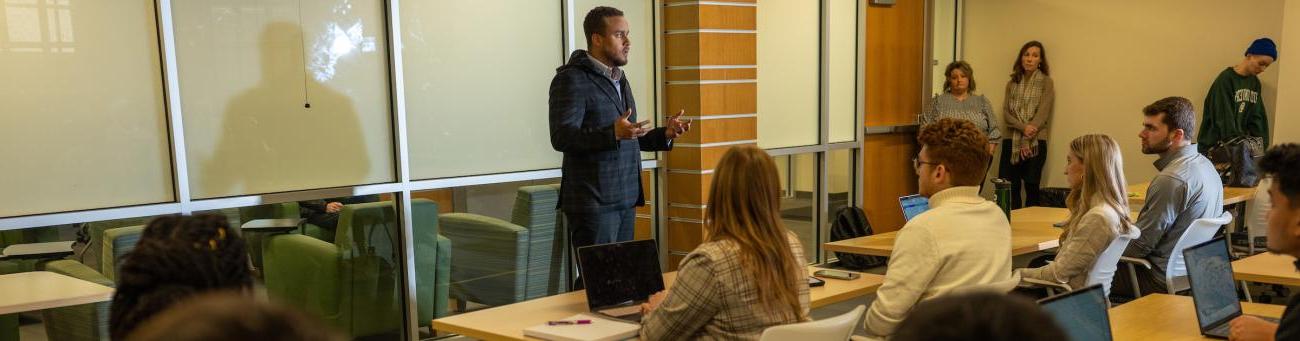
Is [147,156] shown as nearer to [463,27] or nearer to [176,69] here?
[176,69]

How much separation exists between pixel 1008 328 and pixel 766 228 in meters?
1.77

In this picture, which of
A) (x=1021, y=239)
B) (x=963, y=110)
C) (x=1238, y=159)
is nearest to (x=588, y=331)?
(x=1021, y=239)

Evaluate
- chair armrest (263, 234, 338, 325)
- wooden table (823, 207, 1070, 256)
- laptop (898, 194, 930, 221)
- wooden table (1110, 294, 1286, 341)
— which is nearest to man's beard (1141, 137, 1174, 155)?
wooden table (823, 207, 1070, 256)

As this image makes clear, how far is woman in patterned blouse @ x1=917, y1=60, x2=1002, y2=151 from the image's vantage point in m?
7.80

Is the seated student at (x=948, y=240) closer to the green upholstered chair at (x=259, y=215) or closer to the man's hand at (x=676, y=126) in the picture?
the man's hand at (x=676, y=126)

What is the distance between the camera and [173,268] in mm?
1779

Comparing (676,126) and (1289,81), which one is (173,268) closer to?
(676,126)

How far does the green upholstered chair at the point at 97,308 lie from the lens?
161 inches

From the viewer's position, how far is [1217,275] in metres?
3.08

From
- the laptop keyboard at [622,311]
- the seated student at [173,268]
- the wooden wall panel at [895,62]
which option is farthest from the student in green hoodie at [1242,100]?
the seated student at [173,268]

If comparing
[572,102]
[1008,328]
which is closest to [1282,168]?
[1008,328]

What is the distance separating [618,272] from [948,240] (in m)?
1.02

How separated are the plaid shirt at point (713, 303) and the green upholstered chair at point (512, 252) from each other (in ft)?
8.61

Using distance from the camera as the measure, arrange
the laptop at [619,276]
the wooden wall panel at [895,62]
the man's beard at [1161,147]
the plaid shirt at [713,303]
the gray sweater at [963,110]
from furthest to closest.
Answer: the gray sweater at [963,110] → the wooden wall panel at [895,62] → the man's beard at [1161,147] → the laptop at [619,276] → the plaid shirt at [713,303]
